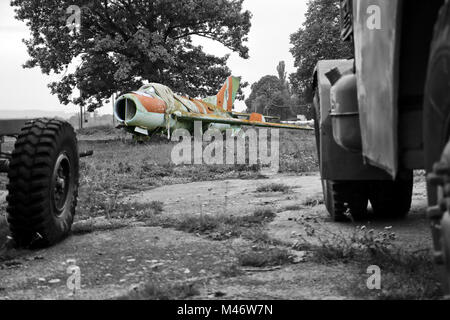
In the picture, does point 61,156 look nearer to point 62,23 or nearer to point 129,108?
point 129,108

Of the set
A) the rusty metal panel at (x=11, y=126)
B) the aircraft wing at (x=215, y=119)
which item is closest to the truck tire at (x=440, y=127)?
the rusty metal panel at (x=11, y=126)

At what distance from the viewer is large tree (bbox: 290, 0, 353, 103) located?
47.4m

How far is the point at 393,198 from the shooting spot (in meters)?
4.95

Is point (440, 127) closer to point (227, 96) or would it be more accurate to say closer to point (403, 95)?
point (403, 95)

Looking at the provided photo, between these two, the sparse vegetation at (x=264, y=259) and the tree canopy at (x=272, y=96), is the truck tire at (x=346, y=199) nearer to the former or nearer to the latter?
→ the sparse vegetation at (x=264, y=259)

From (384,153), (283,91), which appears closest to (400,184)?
(384,153)

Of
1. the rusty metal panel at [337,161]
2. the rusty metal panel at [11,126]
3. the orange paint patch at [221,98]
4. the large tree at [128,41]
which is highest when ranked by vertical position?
the large tree at [128,41]

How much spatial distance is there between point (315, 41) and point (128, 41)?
1036 inches

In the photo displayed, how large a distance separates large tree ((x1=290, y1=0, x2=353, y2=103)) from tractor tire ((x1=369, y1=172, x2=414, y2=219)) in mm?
41944

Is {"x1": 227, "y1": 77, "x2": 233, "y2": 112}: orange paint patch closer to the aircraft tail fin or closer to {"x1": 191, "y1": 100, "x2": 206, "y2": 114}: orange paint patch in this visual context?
the aircraft tail fin

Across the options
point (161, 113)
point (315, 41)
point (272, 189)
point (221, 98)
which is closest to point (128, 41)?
point (221, 98)

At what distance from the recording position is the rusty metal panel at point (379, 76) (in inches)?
81.5

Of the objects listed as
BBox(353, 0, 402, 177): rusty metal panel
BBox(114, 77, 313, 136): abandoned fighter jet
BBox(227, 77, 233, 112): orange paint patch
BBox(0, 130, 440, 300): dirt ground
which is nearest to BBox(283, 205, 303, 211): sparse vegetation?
BBox(0, 130, 440, 300): dirt ground

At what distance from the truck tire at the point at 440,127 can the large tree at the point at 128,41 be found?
24113 millimetres
